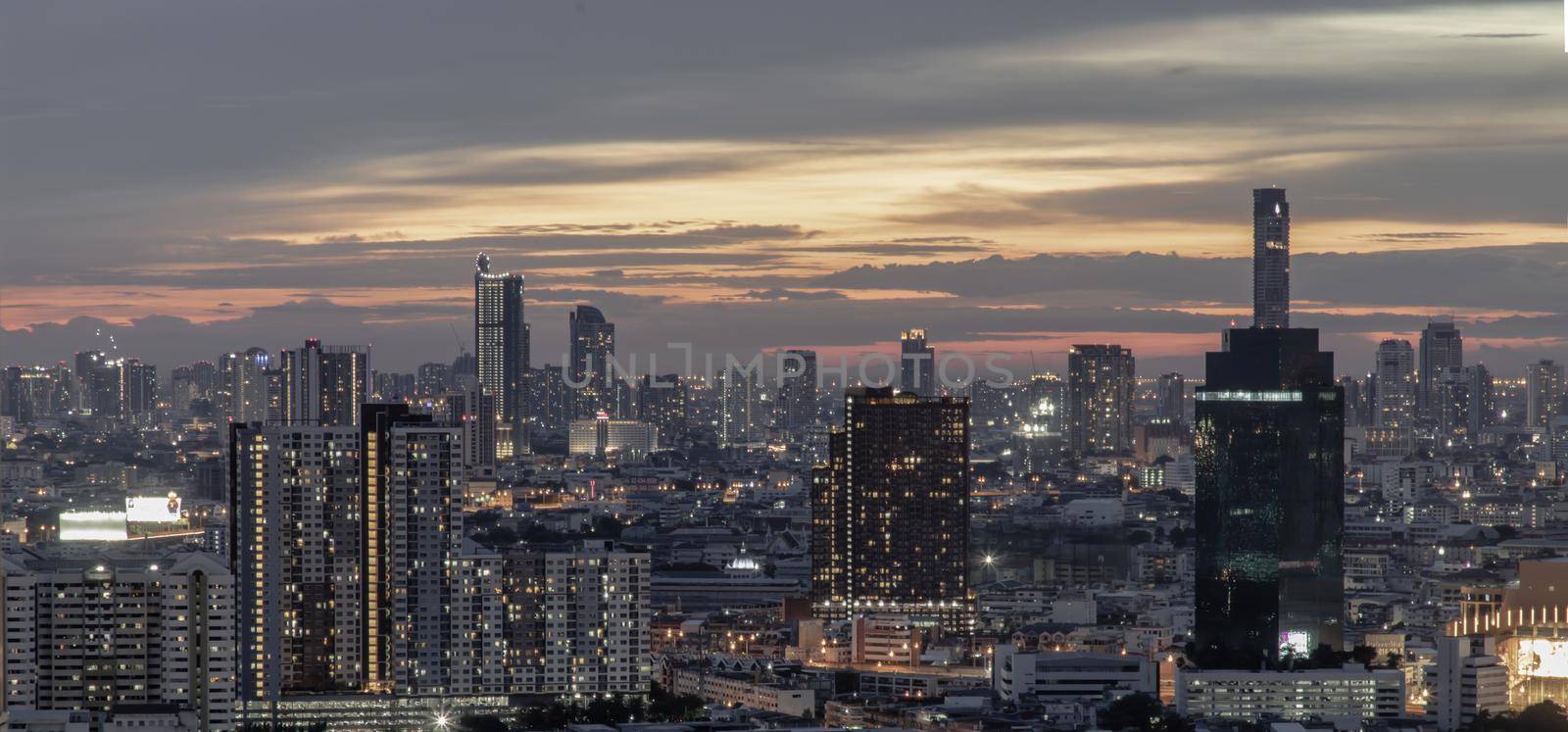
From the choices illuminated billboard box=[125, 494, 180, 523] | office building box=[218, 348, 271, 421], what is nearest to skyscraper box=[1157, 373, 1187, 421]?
office building box=[218, 348, 271, 421]

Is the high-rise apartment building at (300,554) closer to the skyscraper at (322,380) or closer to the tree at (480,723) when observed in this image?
the tree at (480,723)

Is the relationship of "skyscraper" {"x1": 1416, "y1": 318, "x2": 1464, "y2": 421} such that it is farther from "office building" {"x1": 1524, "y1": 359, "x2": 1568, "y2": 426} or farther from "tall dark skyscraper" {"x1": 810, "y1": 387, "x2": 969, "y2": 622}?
"tall dark skyscraper" {"x1": 810, "y1": 387, "x2": 969, "y2": 622}

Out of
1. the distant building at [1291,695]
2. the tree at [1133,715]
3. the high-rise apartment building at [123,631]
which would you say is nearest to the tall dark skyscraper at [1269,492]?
the distant building at [1291,695]

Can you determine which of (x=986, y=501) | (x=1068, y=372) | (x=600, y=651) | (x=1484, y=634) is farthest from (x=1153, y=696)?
(x=1068, y=372)

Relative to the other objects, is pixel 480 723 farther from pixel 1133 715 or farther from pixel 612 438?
pixel 612 438

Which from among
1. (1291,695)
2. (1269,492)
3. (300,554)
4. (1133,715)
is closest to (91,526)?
(300,554)
